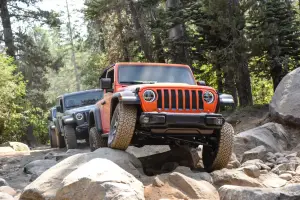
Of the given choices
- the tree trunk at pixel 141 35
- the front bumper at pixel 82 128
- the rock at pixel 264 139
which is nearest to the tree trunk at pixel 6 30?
the tree trunk at pixel 141 35

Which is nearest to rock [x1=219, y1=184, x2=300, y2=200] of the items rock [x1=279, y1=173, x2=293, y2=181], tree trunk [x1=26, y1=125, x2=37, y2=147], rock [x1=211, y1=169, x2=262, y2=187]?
rock [x1=211, y1=169, x2=262, y2=187]

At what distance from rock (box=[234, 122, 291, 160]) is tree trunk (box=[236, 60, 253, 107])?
13.1ft

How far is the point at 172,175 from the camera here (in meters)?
5.33

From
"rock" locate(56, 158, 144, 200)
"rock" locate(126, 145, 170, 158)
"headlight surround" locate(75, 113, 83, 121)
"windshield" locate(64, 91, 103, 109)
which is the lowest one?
"rock" locate(126, 145, 170, 158)

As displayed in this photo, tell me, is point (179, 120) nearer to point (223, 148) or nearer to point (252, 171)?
point (223, 148)

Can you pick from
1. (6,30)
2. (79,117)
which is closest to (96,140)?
(79,117)

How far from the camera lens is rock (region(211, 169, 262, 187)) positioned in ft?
18.3

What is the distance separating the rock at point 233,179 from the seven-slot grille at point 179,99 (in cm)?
112

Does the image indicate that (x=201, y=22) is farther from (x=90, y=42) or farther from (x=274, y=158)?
(x=90, y=42)

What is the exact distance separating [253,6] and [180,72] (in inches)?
267

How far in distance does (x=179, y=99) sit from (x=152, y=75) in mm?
1428

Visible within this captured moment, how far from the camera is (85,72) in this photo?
3656cm

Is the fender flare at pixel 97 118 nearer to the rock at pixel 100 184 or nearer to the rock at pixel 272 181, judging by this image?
the rock at pixel 100 184

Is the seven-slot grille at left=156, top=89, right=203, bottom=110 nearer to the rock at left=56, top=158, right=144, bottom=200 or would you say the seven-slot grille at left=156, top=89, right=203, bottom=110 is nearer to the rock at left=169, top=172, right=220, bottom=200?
the rock at left=169, top=172, right=220, bottom=200
